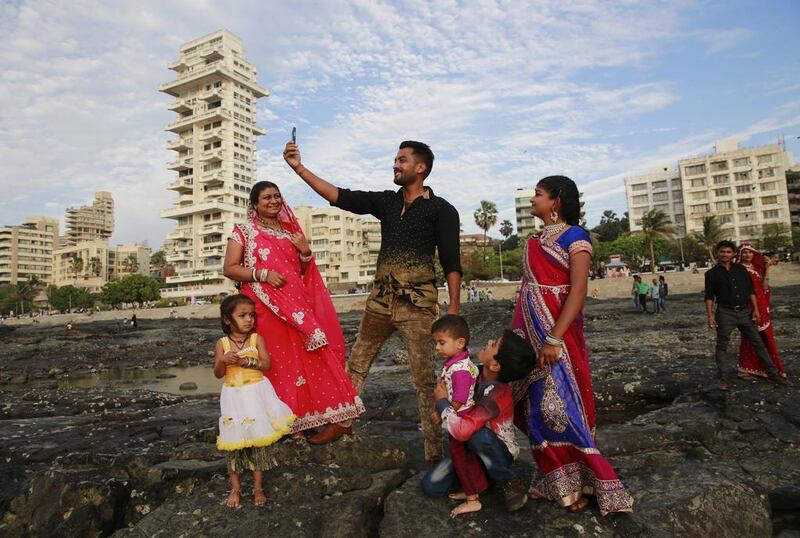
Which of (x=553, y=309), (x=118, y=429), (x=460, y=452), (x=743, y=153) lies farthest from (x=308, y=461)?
(x=743, y=153)

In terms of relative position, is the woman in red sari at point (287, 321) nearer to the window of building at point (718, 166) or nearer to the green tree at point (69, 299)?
the window of building at point (718, 166)

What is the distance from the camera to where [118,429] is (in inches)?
219

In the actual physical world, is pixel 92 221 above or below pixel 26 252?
above

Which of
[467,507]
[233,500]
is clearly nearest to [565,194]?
[467,507]

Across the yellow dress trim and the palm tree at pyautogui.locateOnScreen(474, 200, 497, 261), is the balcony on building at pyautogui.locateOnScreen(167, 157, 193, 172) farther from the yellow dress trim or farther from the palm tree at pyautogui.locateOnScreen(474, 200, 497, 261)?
the yellow dress trim

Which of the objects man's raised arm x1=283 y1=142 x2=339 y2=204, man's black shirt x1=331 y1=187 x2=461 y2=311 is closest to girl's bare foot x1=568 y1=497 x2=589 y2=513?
man's black shirt x1=331 y1=187 x2=461 y2=311

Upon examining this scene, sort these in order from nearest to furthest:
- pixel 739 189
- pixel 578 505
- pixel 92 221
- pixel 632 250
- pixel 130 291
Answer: pixel 578 505 → pixel 632 250 → pixel 130 291 → pixel 739 189 → pixel 92 221

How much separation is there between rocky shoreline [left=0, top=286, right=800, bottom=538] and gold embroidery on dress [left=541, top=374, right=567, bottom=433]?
17.4 inches

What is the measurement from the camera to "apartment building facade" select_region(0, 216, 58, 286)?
119 m

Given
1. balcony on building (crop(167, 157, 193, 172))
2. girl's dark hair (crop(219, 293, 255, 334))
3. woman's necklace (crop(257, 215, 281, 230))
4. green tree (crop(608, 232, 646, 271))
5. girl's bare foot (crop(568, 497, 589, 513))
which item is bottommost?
girl's bare foot (crop(568, 497, 589, 513))

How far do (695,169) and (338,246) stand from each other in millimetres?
57140

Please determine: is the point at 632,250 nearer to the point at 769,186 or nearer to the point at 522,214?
the point at 769,186

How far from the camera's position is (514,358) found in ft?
9.04

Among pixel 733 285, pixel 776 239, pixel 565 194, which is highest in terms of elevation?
pixel 776 239
